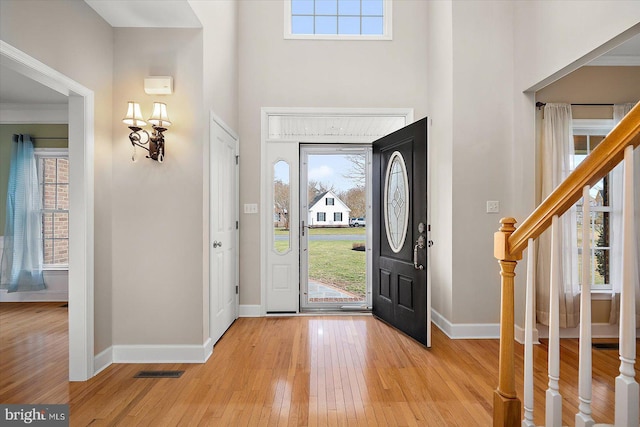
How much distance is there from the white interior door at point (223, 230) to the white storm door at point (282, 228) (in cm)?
42

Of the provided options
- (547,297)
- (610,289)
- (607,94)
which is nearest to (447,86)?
(607,94)

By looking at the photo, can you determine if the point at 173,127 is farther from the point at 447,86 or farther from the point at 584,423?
the point at 584,423

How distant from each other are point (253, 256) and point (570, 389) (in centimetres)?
330

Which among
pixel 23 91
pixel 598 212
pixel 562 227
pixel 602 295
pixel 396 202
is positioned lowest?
pixel 602 295

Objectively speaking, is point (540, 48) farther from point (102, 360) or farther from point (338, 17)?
point (102, 360)

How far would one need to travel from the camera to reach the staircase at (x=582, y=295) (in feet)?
3.66

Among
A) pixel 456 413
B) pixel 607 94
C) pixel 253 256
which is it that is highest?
pixel 607 94

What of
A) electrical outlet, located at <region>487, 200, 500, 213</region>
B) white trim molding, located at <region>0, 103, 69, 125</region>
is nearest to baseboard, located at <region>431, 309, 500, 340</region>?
electrical outlet, located at <region>487, 200, 500, 213</region>

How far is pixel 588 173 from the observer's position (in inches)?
50.7

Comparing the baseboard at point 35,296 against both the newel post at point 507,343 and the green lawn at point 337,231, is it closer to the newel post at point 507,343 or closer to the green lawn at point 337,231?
the green lawn at point 337,231

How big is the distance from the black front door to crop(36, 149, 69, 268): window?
4593 mm

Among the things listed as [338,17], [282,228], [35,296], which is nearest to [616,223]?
[282,228]

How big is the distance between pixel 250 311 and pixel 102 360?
1739mm

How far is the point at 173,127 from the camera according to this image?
3068mm
